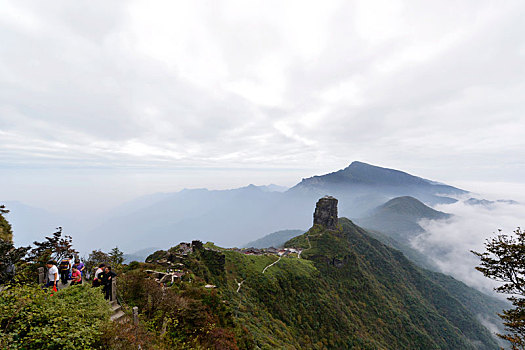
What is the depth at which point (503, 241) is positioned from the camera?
53.7 feet

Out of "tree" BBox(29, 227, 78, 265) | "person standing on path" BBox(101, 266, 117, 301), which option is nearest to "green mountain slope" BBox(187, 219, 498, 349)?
"person standing on path" BBox(101, 266, 117, 301)

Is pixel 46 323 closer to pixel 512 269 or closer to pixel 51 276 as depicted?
pixel 51 276

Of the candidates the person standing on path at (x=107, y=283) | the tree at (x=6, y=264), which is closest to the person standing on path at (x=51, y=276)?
the person standing on path at (x=107, y=283)

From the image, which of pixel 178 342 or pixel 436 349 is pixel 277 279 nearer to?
pixel 178 342

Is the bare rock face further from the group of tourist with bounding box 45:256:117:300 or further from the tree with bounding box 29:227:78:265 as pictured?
the group of tourist with bounding box 45:256:117:300

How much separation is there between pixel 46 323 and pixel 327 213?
100 meters

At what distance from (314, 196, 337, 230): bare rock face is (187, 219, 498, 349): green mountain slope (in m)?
3.75

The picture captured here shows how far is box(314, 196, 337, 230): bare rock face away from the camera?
323 feet

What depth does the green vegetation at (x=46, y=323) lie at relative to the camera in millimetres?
7688

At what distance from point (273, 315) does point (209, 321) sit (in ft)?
97.0

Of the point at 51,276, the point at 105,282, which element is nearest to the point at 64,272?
the point at 51,276

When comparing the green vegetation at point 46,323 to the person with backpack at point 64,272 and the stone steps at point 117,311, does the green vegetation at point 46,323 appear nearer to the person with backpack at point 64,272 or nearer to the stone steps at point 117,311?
the stone steps at point 117,311

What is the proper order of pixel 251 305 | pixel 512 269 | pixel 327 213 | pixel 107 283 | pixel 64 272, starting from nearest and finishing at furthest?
pixel 107 283 → pixel 64 272 → pixel 512 269 → pixel 251 305 → pixel 327 213

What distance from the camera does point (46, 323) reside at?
8727 millimetres
